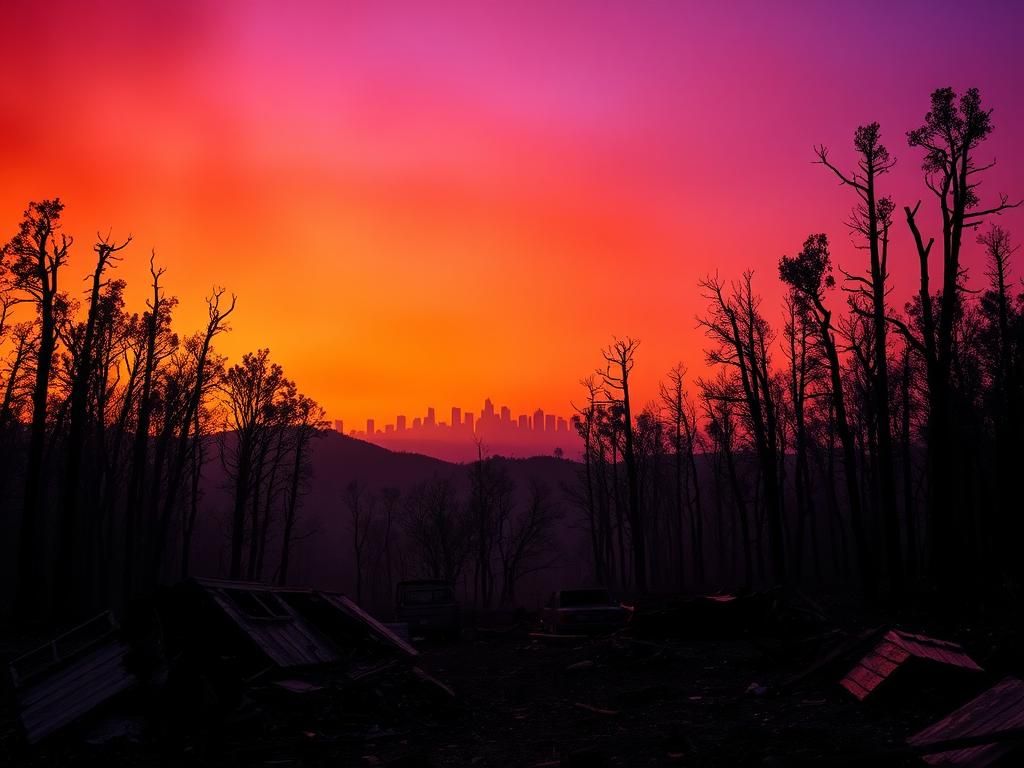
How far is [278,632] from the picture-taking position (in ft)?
41.8

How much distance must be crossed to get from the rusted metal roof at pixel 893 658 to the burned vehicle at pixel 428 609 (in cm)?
1666

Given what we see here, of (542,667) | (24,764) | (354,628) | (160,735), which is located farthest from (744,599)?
(24,764)

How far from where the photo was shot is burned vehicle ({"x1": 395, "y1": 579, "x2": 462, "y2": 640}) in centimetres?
2525

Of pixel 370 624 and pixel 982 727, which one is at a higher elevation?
pixel 982 727

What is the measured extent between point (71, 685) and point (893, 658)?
39.3 feet

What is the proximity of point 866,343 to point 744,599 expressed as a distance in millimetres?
16140

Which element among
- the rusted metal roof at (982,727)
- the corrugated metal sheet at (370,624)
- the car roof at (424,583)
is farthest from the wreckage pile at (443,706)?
the car roof at (424,583)

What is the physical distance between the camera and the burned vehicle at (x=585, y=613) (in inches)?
920

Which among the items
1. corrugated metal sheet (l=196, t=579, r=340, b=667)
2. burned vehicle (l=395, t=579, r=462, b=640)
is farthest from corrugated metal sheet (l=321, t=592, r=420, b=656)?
burned vehicle (l=395, t=579, r=462, b=640)

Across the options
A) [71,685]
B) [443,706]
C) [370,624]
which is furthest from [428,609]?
[71,685]

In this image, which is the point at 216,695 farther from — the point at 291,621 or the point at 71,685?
the point at 291,621

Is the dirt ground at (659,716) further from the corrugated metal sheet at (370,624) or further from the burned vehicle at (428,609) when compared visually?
the burned vehicle at (428,609)

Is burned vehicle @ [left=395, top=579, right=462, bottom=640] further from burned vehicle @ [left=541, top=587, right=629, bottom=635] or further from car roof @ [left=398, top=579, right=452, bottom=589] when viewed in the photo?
burned vehicle @ [left=541, top=587, right=629, bottom=635]

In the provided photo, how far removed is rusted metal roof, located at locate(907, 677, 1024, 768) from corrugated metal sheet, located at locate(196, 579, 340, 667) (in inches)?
353
